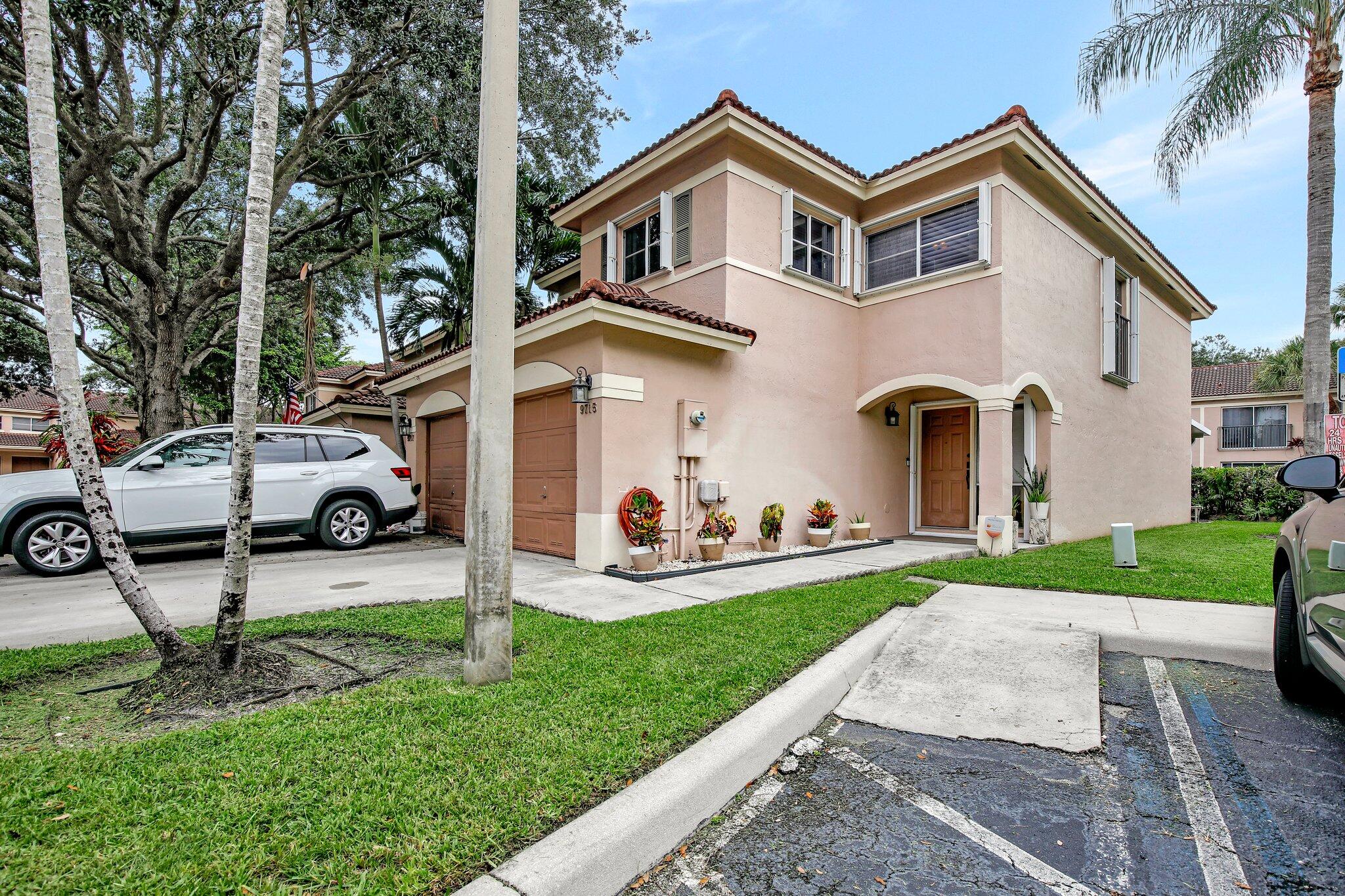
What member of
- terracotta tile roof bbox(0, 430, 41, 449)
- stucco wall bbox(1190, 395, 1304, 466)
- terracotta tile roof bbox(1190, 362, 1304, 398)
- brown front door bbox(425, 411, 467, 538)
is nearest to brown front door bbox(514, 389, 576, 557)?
brown front door bbox(425, 411, 467, 538)

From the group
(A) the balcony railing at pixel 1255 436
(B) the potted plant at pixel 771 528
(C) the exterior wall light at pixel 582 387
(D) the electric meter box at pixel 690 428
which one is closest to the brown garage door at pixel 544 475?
(C) the exterior wall light at pixel 582 387

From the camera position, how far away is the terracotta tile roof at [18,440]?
1216 inches

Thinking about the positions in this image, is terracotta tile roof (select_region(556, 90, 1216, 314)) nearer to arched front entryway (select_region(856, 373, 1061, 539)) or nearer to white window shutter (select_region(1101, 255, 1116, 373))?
white window shutter (select_region(1101, 255, 1116, 373))

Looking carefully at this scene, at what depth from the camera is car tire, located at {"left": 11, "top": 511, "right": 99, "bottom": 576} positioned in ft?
23.9

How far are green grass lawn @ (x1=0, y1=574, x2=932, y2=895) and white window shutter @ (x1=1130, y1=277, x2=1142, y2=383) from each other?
12957mm

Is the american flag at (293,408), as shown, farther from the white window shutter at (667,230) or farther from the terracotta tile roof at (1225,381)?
the terracotta tile roof at (1225,381)

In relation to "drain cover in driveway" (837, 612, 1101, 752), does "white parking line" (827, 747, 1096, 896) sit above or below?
below

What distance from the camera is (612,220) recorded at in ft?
37.6

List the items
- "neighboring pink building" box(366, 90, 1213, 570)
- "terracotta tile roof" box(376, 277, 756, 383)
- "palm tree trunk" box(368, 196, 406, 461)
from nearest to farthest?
1. "terracotta tile roof" box(376, 277, 756, 383)
2. "neighboring pink building" box(366, 90, 1213, 570)
3. "palm tree trunk" box(368, 196, 406, 461)

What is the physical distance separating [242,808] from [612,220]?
1071cm

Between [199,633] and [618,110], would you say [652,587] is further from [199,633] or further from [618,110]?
[618,110]

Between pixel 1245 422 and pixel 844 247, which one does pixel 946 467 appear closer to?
pixel 844 247

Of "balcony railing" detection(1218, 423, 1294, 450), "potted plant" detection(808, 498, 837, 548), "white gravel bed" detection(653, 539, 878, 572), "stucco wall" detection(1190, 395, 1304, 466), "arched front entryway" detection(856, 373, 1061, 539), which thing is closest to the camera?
"white gravel bed" detection(653, 539, 878, 572)

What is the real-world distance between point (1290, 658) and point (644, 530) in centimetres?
558
